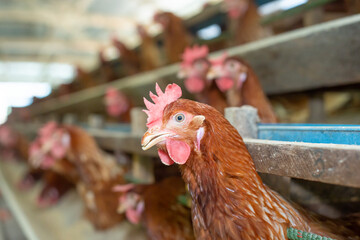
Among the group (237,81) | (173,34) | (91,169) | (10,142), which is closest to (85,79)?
(10,142)

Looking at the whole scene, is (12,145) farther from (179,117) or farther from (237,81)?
(179,117)

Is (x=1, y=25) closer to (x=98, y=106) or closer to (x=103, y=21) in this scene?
(x=103, y=21)

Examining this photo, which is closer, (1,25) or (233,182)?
(233,182)

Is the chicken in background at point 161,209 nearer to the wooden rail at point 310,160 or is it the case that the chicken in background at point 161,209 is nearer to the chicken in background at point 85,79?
the wooden rail at point 310,160

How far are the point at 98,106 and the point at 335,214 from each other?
3.29m

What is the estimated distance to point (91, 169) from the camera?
6.48 ft

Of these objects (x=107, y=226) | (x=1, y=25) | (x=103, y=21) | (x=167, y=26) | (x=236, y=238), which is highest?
(x=1, y=25)

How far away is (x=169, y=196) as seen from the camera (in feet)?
4.66

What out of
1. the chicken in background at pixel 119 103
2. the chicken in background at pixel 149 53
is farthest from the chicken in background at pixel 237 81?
the chicken in background at pixel 149 53

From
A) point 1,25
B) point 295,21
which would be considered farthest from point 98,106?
point 1,25

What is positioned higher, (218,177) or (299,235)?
(218,177)

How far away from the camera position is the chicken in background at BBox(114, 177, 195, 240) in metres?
1.30

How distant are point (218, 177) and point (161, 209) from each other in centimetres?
71

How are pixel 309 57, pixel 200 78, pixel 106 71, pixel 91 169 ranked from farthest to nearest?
pixel 106 71
pixel 91 169
pixel 200 78
pixel 309 57
